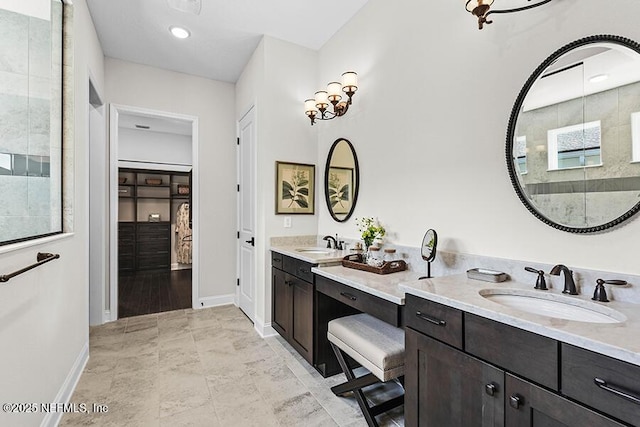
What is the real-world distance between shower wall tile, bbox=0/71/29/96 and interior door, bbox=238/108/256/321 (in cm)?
193

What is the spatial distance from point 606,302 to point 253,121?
323 cm

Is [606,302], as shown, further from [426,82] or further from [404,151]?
[426,82]

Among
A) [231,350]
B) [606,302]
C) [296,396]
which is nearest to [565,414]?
[606,302]

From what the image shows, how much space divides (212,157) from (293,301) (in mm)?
2432

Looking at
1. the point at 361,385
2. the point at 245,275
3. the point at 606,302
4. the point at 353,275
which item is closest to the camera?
the point at 606,302

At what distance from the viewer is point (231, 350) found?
9.25 ft

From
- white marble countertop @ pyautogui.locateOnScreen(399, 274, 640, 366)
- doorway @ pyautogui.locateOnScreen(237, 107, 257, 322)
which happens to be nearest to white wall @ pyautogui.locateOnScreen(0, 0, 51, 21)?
doorway @ pyautogui.locateOnScreen(237, 107, 257, 322)

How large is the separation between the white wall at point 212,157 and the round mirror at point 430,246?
9.82ft

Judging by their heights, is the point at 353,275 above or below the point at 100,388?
above

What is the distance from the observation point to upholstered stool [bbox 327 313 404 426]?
165cm

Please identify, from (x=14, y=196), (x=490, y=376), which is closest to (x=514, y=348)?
(x=490, y=376)

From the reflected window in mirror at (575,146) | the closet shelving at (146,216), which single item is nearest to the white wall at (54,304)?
the reflected window in mirror at (575,146)

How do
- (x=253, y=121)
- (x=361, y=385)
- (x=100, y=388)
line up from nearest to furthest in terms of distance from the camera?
(x=361, y=385), (x=100, y=388), (x=253, y=121)

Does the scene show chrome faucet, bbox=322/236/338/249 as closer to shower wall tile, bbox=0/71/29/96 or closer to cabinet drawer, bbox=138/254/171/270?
shower wall tile, bbox=0/71/29/96
